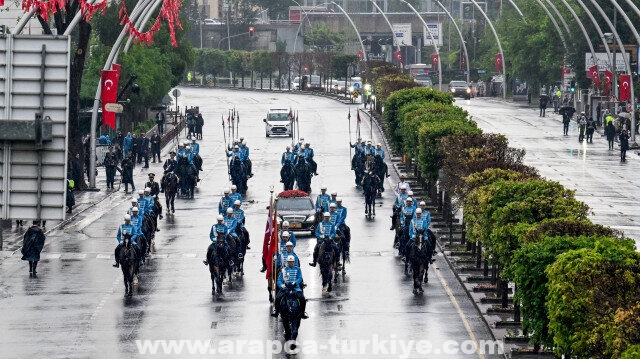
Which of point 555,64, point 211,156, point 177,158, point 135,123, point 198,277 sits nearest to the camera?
point 198,277

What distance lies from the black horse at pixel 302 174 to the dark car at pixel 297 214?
10.4 metres

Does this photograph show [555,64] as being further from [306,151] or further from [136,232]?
[136,232]

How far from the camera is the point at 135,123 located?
285ft

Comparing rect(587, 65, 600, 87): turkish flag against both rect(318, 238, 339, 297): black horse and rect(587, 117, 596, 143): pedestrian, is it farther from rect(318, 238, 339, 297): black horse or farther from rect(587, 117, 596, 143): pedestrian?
rect(318, 238, 339, 297): black horse

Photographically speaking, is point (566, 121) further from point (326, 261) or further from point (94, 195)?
point (326, 261)

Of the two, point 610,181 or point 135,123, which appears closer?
point 610,181

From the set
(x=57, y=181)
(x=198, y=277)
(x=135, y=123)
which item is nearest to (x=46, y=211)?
(x=57, y=181)

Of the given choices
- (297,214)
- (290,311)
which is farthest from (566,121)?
(290,311)

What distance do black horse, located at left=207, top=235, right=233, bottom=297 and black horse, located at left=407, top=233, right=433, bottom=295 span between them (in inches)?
160

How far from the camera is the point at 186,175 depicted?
56000 mm

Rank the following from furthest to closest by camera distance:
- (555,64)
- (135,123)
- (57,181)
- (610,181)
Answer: (555,64) < (135,123) < (610,181) < (57,181)

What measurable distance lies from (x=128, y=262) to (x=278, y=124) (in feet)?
168

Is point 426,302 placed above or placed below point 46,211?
below

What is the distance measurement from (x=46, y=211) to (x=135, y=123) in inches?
2893
